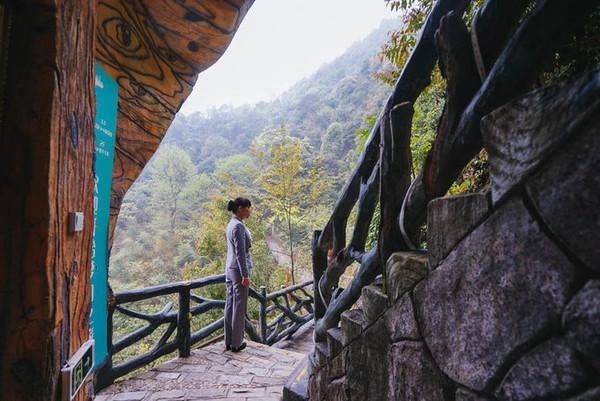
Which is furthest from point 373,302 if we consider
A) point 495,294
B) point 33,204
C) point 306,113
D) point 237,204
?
point 306,113

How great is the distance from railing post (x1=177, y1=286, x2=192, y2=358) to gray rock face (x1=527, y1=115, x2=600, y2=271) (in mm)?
3623

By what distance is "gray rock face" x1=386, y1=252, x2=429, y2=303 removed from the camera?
90 cm

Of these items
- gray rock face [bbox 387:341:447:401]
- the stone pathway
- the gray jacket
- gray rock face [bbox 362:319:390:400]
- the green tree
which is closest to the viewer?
gray rock face [bbox 387:341:447:401]

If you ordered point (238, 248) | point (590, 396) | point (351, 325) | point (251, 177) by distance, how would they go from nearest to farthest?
point (590, 396) < point (351, 325) < point (238, 248) < point (251, 177)

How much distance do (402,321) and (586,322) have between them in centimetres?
57

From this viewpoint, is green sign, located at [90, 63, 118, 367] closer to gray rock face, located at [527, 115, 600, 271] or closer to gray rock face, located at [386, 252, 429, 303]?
gray rock face, located at [386, 252, 429, 303]

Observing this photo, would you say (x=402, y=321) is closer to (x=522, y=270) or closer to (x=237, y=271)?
(x=522, y=270)

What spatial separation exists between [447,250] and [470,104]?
0.36m

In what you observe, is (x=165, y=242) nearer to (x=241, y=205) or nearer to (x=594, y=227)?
(x=241, y=205)

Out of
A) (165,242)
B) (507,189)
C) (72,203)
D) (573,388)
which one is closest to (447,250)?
(507,189)

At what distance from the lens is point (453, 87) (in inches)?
30.9

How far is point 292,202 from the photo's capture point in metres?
10.9

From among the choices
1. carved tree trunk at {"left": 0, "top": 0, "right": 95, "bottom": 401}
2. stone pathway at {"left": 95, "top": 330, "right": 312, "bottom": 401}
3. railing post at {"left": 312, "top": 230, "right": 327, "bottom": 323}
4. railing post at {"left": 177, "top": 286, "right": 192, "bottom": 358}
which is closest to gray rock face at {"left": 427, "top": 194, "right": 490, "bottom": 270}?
carved tree trunk at {"left": 0, "top": 0, "right": 95, "bottom": 401}

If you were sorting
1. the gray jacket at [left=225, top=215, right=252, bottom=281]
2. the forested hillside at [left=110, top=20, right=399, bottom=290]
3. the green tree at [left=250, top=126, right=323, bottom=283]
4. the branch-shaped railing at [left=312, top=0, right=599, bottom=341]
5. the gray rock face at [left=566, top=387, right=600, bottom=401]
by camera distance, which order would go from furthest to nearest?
the forested hillside at [left=110, top=20, right=399, bottom=290] < the green tree at [left=250, top=126, right=323, bottom=283] < the gray jacket at [left=225, top=215, right=252, bottom=281] < the branch-shaped railing at [left=312, top=0, right=599, bottom=341] < the gray rock face at [left=566, top=387, right=600, bottom=401]
